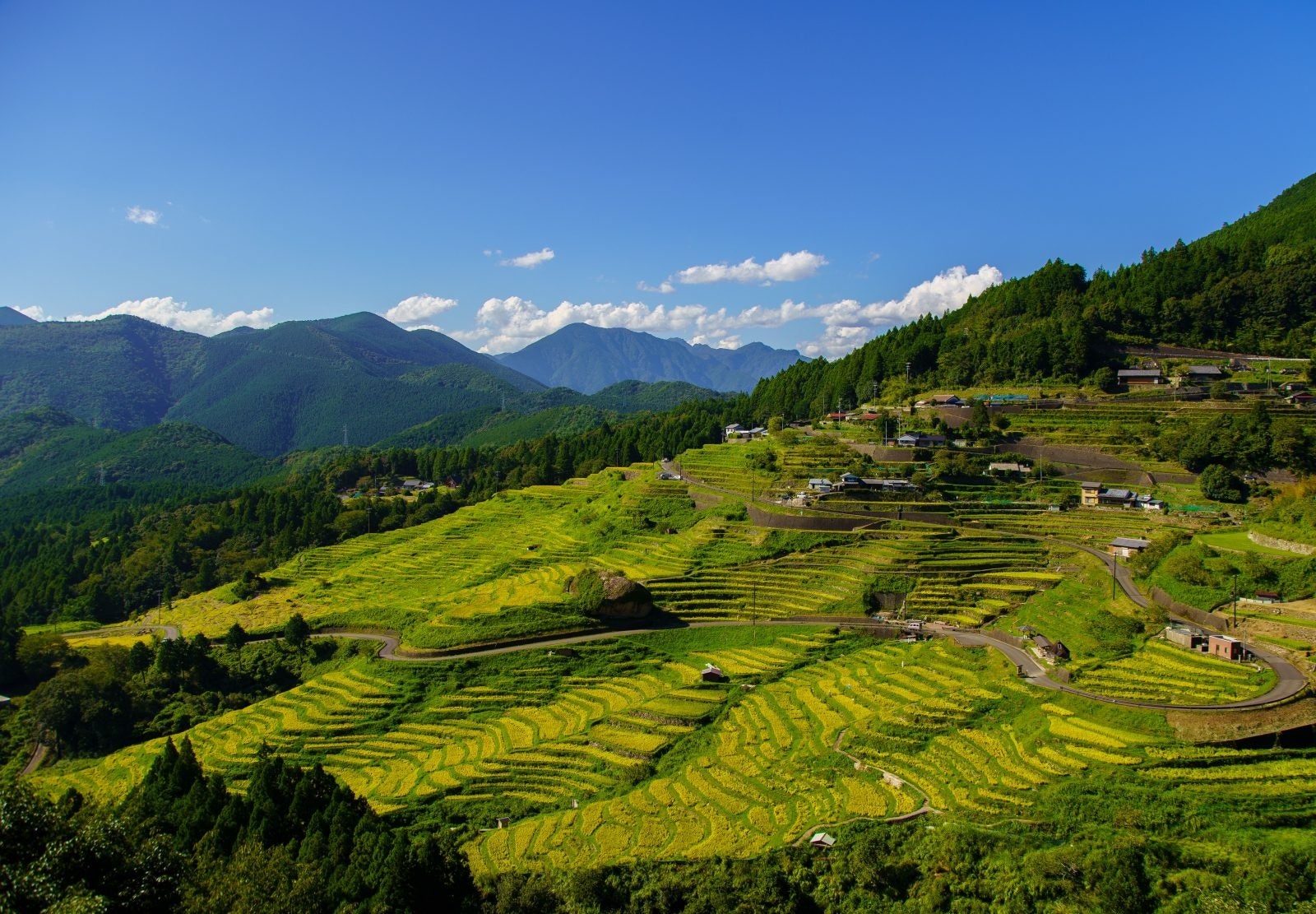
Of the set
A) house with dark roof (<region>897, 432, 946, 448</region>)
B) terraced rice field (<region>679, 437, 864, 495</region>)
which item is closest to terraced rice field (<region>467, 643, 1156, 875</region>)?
terraced rice field (<region>679, 437, 864, 495</region>)

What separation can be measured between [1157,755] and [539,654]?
24922mm

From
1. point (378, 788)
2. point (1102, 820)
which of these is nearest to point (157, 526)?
point (378, 788)

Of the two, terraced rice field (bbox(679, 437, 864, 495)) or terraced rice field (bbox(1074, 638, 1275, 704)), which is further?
terraced rice field (bbox(679, 437, 864, 495))

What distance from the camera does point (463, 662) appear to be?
35531 mm

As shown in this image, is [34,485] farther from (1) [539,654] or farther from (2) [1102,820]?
(2) [1102,820]

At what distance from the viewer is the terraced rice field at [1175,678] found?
2331cm

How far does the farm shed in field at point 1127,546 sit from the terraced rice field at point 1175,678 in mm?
12461

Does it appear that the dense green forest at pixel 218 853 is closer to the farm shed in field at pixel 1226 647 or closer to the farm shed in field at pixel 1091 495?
the farm shed in field at pixel 1226 647

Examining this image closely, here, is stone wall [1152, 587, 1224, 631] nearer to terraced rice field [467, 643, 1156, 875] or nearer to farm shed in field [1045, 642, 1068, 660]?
farm shed in field [1045, 642, 1068, 660]

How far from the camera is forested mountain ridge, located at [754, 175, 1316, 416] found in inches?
2479

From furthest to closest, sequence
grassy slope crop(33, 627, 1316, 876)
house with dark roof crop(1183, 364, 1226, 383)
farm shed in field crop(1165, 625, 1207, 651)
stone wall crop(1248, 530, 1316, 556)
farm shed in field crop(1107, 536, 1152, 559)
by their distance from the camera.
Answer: house with dark roof crop(1183, 364, 1226, 383) < farm shed in field crop(1107, 536, 1152, 559) < stone wall crop(1248, 530, 1316, 556) < farm shed in field crop(1165, 625, 1207, 651) < grassy slope crop(33, 627, 1316, 876)

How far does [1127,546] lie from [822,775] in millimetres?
25013

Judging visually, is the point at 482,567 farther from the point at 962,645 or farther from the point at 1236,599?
the point at 1236,599

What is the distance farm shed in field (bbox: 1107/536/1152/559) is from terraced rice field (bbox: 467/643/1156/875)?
14.8 meters
